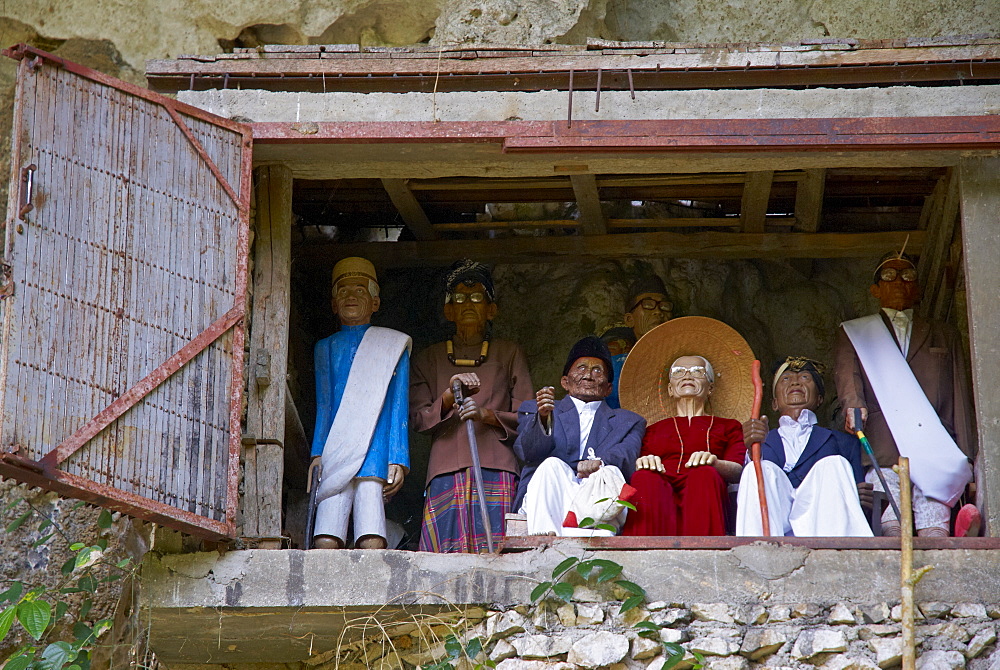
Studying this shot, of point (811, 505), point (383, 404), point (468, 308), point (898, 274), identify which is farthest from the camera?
point (468, 308)

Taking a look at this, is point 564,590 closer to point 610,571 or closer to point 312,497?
point 610,571

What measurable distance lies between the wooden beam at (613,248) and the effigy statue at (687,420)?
115 centimetres

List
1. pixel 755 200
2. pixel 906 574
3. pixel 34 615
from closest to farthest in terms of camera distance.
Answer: pixel 906 574, pixel 34 615, pixel 755 200

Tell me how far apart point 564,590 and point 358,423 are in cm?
160

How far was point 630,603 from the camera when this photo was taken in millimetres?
5969

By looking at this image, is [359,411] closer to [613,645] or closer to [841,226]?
[613,645]

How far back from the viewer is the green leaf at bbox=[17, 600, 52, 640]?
237 inches

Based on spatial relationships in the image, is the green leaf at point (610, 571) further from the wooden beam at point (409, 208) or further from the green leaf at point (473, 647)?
the wooden beam at point (409, 208)

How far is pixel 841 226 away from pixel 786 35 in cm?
204

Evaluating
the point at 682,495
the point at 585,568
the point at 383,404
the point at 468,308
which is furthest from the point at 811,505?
the point at 468,308

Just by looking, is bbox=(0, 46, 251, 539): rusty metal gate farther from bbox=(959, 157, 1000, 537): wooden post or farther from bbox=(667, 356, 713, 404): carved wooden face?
bbox=(959, 157, 1000, 537): wooden post

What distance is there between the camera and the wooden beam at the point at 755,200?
7.79 metres

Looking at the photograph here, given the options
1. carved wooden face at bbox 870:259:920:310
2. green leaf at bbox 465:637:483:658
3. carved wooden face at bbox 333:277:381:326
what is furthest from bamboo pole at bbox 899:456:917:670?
carved wooden face at bbox 333:277:381:326

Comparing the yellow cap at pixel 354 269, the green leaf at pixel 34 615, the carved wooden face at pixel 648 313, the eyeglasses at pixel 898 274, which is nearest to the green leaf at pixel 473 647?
the green leaf at pixel 34 615
